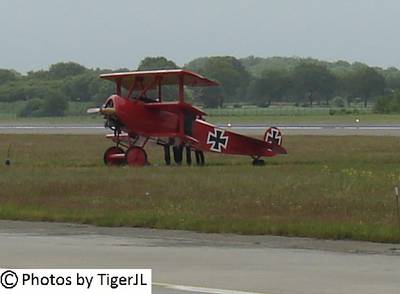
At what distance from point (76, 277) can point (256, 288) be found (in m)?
2.42

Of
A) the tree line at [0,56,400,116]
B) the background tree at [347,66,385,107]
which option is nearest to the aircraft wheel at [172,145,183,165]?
the tree line at [0,56,400,116]

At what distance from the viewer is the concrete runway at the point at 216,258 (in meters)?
13.3

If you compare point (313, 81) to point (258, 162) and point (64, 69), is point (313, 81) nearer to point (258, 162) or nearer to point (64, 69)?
point (64, 69)

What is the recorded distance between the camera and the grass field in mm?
20578

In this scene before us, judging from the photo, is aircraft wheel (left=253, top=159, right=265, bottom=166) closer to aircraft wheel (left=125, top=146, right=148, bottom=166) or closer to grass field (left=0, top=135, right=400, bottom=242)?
grass field (left=0, top=135, right=400, bottom=242)

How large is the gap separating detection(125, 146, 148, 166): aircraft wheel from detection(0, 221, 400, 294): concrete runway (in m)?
16.4

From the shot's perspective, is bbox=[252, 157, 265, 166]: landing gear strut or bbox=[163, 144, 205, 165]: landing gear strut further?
bbox=[163, 144, 205, 165]: landing gear strut

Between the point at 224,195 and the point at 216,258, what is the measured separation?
9378 millimetres

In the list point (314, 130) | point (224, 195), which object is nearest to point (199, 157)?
point (224, 195)

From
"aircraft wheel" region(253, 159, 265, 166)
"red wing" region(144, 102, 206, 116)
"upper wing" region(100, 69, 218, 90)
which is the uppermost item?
"upper wing" region(100, 69, 218, 90)

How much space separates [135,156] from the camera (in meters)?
37.9

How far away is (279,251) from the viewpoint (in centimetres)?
1711

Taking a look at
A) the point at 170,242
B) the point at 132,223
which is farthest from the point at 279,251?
the point at 132,223

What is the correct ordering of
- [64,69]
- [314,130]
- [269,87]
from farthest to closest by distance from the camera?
[64,69] < [269,87] < [314,130]
